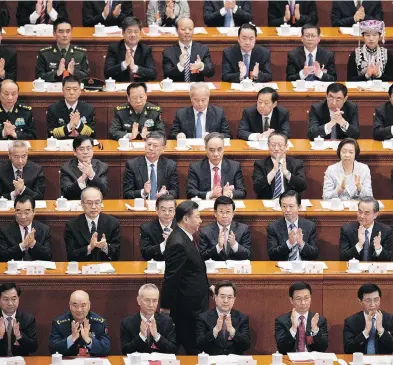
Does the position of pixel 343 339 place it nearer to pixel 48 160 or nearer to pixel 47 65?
pixel 48 160

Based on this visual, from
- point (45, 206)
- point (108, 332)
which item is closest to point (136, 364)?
point (108, 332)

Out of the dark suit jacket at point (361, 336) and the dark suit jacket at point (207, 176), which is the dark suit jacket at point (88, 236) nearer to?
the dark suit jacket at point (207, 176)

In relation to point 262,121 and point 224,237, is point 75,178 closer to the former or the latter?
point 224,237

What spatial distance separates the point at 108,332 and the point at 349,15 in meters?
3.91

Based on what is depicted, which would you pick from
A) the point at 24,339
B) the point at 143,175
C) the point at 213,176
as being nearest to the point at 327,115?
the point at 213,176

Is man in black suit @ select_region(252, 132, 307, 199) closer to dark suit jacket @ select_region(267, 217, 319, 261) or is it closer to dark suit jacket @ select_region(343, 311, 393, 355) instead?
dark suit jacket @ select_region(267, 217, 319, 261)

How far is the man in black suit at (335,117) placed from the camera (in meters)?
9.36

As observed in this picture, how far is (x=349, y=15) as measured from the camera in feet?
35.2

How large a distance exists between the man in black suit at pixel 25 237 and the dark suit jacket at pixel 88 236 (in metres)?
0.16

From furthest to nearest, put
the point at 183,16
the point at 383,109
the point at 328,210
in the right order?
the point at 183,16 < the point at 383,109 < the point at 328,210

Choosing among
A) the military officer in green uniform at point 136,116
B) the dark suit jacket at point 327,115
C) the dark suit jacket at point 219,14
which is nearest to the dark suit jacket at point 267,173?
the dark suit jacket at point 327,115

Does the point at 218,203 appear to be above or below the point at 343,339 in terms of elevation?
above

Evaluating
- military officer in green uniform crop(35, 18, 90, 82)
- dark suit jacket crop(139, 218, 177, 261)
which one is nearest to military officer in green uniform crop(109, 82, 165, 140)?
military officer in green uniform crop(35, 18, 90, 82)

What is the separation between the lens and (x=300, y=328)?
7.60 m
